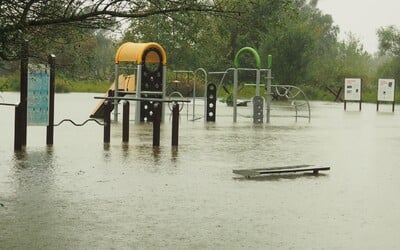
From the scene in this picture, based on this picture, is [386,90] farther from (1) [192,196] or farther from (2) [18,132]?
(1) [192,196]

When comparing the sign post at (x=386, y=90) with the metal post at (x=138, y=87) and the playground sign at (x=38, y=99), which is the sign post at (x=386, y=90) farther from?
the playground sign at (x=38, y=99)

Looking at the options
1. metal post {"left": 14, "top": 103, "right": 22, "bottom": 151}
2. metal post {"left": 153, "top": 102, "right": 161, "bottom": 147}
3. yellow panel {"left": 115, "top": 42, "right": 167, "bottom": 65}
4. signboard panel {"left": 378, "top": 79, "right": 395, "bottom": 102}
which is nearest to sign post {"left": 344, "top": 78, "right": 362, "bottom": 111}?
signboard panel {"left": 378, "top": 79, "right": 395, "bottom": 102}

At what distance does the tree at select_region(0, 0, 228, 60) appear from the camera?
24.7 ft

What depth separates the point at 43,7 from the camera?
7832mm

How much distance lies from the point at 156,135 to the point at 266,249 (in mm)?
10019

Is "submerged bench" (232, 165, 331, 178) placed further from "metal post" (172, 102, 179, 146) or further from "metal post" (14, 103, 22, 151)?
"metal post" (14, 103, 22, 151)

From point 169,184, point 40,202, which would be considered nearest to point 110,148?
point 169,184

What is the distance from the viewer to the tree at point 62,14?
7.53 m

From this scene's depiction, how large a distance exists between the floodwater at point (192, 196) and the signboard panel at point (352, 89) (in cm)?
2724

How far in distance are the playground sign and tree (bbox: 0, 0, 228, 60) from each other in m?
8.14

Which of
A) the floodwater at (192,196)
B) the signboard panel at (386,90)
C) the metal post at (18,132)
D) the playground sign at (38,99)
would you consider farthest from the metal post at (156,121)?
the signboard panel at (386,90)

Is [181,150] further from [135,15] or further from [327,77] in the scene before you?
[327,77]

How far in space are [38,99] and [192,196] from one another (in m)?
7.02

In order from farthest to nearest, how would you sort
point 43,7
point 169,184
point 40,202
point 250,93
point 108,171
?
point 250,93 → point 108,171 → point 169,184 → point 40,202 → point 43,7
